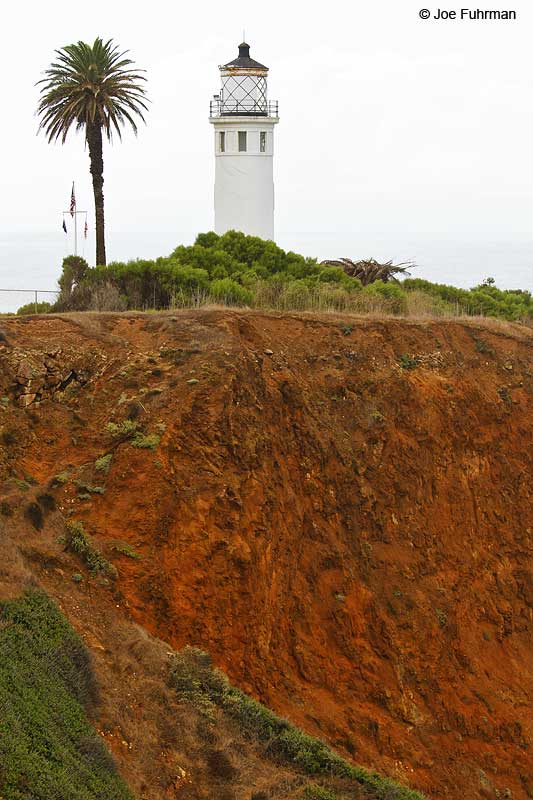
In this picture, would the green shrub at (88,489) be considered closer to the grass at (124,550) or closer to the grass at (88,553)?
the grass at (124,550)

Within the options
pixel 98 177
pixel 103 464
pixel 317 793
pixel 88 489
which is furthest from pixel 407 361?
pixel 98 177

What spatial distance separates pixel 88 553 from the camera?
1590 cm

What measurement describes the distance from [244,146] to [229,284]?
43.9ft

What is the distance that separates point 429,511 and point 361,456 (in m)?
1.83

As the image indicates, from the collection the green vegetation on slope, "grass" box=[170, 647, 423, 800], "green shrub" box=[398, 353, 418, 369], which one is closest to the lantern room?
the green vegetation on slope

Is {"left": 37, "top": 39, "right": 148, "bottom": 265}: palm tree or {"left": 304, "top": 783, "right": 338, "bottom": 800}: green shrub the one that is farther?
{"left": 37, "top": 39, "right": 148, "bottom": 265}: palm tree

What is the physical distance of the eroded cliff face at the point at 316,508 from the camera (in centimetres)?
1708

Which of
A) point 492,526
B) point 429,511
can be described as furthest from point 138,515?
point 492,526

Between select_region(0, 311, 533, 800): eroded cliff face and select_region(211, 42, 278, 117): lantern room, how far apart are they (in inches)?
696

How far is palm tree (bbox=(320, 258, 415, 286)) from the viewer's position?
3825 centimetres

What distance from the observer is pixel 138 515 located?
17.1 meters

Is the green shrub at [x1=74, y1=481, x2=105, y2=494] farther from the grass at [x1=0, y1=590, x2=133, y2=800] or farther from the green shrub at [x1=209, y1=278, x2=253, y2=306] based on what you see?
the green shrub at [x1=209, y1=278, x2=253, y2=306]

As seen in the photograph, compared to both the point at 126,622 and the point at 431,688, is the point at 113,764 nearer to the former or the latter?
the point at 126,622

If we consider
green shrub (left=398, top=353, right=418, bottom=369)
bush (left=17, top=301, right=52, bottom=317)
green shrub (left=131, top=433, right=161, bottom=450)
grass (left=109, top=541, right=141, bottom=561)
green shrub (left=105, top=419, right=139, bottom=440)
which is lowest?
grass (left=109, top=541, right=141, bottom=561)
